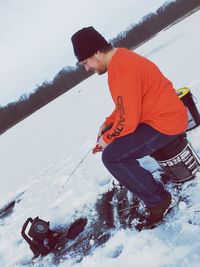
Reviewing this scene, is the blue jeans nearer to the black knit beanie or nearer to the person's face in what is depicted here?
the person's face

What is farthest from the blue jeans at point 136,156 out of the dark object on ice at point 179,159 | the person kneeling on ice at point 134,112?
the dark object on ice at point 179,159

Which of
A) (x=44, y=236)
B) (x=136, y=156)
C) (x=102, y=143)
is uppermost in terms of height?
(x=102, y=143)

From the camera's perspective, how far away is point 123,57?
9.12ft

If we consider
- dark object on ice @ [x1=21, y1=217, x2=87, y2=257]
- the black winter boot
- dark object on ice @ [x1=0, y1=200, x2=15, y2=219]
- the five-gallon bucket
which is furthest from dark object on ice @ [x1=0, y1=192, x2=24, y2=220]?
the five-gallon bucket

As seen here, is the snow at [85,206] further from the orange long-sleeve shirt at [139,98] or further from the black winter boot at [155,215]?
the orange long-sleeve shirt at [139,98]

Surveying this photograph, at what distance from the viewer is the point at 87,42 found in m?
2.79

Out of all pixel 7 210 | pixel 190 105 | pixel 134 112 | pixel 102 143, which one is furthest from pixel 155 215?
pixel 7 210

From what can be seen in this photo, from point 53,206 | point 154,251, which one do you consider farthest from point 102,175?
point 154,251

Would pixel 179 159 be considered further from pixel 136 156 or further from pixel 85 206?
pixel 85 206

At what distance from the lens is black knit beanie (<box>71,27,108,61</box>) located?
279 centimetres

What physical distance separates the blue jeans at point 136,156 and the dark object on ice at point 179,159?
0.14 meters

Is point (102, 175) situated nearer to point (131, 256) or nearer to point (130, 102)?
point (131, 256)

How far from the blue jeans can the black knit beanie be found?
78 cm

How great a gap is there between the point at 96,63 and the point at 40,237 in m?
2.08
